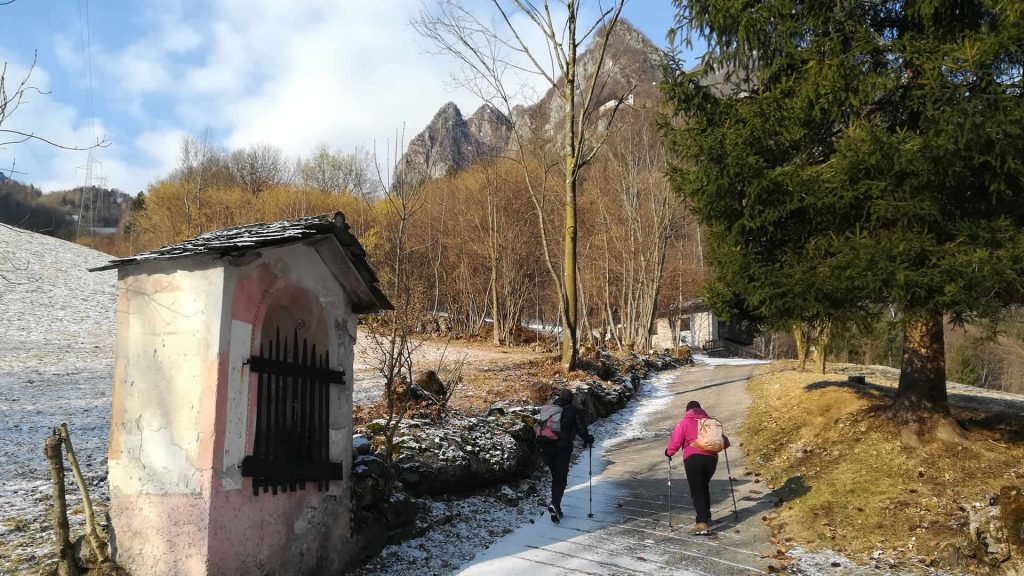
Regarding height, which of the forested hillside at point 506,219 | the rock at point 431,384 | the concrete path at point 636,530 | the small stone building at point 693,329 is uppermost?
the forested hillside at point 506,219

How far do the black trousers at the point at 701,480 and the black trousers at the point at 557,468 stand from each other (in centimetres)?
157

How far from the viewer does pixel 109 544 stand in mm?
5129

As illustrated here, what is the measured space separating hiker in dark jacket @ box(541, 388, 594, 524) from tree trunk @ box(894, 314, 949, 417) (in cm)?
515

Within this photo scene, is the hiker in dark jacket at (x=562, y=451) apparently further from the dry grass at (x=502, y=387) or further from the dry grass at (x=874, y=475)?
the dry grass at (x=874, y=475)

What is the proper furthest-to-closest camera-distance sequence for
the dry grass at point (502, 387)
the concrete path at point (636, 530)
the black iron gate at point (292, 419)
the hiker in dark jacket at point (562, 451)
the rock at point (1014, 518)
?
the dry grass at point (502, 387)
the hiker in dark jacket at point (562, 451)
the concrete path at point (636, 530)
the rock at point (1014, 518)
the black iron gate at point (292, 419)

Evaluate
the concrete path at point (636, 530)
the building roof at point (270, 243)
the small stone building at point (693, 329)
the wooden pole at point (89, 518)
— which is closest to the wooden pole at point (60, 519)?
the wooden pole at point (89, 518)

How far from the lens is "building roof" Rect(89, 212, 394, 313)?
521 cm

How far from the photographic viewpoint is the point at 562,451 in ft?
28.3

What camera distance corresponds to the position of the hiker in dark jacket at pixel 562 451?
8.41 meters

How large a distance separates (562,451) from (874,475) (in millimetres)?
4178

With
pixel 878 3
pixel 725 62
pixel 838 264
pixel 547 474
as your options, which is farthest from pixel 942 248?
pixel 547 474

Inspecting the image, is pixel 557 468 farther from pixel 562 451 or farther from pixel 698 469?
pixel 698 469

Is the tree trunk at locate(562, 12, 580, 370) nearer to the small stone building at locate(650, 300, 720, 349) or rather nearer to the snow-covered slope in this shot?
the snow-covered slope

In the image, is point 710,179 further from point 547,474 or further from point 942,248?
point 547,474
